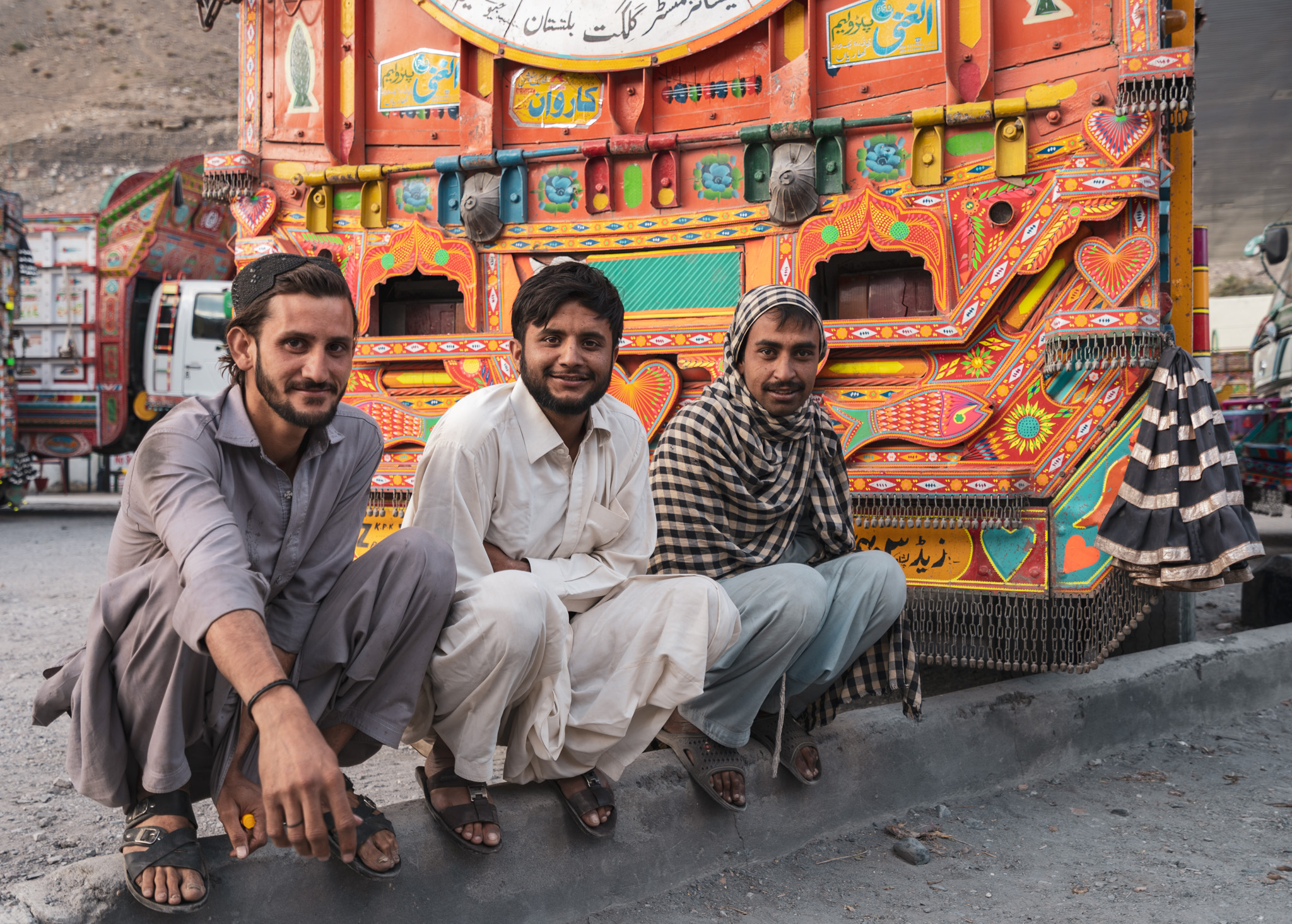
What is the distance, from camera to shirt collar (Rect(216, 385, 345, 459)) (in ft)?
5.32

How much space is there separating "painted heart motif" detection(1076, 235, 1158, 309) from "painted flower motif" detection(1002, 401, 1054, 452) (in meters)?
0.35

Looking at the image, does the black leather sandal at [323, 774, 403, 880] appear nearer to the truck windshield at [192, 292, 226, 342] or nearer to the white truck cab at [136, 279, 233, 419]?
the white truck cab at [136, 279, 233, 419]

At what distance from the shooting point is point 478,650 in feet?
5.53

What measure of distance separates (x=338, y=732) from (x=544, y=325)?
0.91 metres

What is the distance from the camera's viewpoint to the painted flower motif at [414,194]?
345 centimetres

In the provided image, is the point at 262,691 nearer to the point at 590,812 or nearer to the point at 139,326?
the point at 590,812

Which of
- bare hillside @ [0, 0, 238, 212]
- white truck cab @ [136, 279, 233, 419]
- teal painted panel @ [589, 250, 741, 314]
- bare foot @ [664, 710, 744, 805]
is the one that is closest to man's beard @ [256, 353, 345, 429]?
bare foot @ [664, 710, 744, 805]

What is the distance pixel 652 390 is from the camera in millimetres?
3229

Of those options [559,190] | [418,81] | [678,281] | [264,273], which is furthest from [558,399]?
[418,81]

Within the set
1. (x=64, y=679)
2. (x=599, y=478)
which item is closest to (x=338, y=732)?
(x=64, y=679)

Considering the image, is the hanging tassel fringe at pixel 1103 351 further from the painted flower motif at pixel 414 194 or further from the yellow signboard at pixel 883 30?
the painted flower motif at pixel 414 194

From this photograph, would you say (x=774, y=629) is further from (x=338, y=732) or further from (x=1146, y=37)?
(x=1146, y=37)

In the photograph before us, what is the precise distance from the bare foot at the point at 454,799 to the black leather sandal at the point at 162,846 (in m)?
0.40

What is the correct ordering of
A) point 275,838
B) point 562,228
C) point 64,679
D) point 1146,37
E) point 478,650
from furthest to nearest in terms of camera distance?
1. point 562,228
2. point 1146,37
3. point 478,650
4. point 64,679
5. point 275,838
